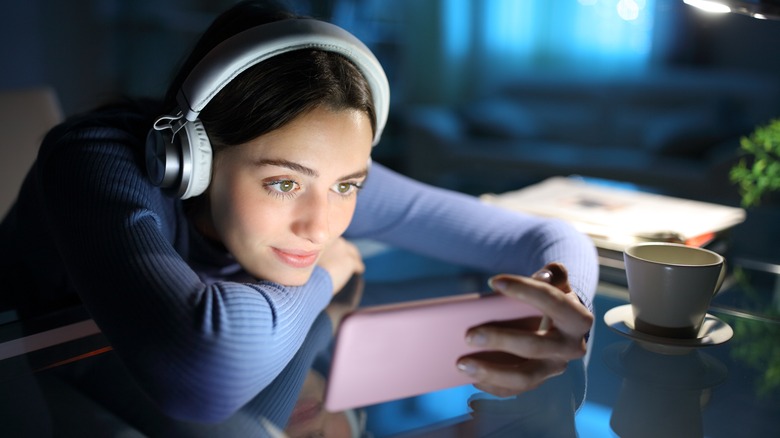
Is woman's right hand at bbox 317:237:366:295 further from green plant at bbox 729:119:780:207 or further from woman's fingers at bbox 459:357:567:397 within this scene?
green plant at bbox 729:119:780:207

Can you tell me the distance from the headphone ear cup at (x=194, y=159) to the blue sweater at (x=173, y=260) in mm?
48

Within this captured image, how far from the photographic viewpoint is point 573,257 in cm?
94

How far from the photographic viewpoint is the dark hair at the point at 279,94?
753 millimetres

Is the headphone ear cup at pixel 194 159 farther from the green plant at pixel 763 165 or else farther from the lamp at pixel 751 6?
the green plant at pixel 763 165

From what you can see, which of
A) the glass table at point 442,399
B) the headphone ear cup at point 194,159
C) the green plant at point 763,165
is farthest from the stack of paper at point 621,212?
the headphone ear cup at point 194,159

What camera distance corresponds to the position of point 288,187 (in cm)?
77

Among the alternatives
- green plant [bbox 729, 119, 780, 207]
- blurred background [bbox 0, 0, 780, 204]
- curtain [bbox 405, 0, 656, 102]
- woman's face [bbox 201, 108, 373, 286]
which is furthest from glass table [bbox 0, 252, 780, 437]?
curtain [bbox 405, 0, 656, 102]

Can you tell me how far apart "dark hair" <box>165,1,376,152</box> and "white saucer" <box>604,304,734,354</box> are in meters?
0.40

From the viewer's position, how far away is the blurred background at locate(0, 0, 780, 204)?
Answer: 3855 millimetres

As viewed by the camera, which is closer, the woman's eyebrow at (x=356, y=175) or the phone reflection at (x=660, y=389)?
the phone reflection at (x=660, y=389)

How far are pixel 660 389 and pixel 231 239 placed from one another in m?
0.48

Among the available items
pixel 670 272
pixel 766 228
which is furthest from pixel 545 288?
pixel 766 228

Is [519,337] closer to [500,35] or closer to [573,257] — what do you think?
[573,257]

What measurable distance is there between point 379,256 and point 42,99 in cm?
80
